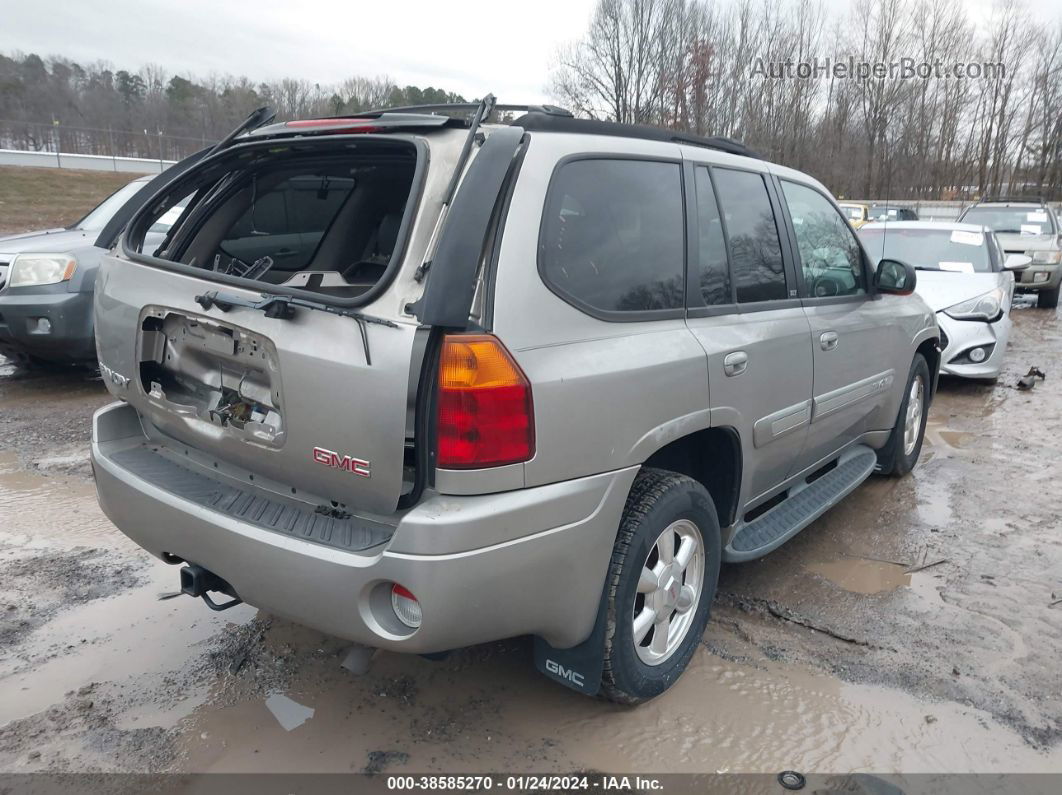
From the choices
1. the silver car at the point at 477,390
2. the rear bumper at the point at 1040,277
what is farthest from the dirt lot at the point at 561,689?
the rear bumper at the point at 1040,277

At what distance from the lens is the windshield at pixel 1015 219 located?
1365cm

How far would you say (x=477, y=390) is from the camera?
2004mm

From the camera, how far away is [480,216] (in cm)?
209

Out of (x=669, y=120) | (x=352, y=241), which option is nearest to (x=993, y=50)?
(x=669, y=120)

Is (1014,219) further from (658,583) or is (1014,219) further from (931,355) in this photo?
(658,583)

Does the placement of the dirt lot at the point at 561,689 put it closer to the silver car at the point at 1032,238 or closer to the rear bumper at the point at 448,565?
the rear bumper at the point at 448,565

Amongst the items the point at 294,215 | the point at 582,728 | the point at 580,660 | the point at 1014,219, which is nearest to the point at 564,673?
the point at 580,660

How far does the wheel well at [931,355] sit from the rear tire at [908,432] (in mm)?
52

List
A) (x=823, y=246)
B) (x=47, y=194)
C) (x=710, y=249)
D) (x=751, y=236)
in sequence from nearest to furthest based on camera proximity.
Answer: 1. (x=710, y=249)
2. (x=751, y=236)
3. (x=823, y=246)
4. (x=47, y=194)

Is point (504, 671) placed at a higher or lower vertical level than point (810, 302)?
lower

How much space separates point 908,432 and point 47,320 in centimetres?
636

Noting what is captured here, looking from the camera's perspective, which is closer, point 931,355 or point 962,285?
point 931,355

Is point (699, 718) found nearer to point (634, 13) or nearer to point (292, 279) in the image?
point (292, 279)

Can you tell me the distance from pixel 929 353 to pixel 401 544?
440cm
